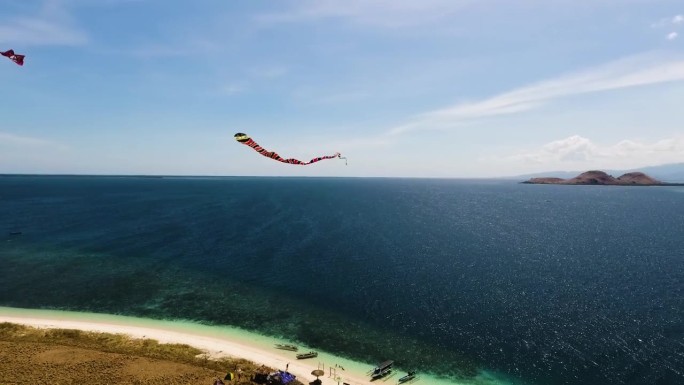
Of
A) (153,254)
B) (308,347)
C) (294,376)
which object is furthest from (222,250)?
(294,376)

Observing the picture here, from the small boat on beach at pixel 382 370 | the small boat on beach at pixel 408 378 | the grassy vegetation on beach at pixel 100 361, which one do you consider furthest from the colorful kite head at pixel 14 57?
the small boat on beach at pixel 408 378

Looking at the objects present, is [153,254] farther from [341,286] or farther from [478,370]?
[478,370]

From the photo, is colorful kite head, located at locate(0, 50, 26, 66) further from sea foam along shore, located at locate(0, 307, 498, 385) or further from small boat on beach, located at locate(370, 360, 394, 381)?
small boat on beach, located at locate(370, 360, 394, 381)

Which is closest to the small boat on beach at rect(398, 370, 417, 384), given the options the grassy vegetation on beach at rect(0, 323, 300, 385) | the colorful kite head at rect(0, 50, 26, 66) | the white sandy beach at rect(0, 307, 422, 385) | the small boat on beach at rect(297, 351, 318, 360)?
the white sandy beach at rect(0, 307, 422, 385)

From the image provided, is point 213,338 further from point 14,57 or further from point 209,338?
point 14,57

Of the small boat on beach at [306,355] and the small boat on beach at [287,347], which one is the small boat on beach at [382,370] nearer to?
the small boat on beach at [306,355]

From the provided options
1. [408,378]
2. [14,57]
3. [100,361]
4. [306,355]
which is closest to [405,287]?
[408,378]
